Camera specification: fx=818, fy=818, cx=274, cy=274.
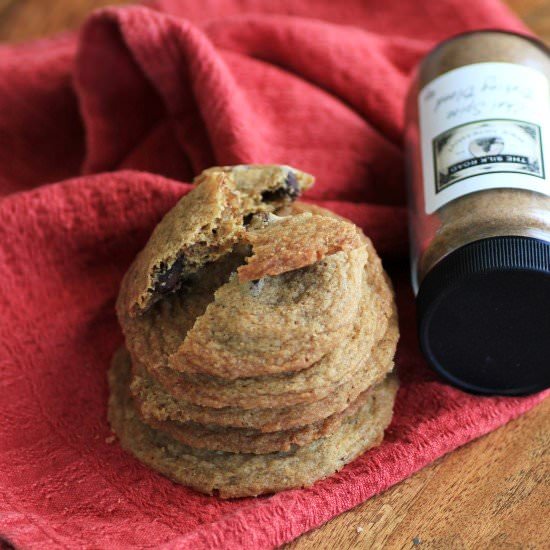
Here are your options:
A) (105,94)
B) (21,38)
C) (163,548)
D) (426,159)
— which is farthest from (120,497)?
(21,38)

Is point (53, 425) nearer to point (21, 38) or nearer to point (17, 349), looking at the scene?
point (17, 349)

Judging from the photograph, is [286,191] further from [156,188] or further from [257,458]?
[257,458]

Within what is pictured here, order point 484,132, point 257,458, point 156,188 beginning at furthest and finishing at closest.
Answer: point 156,188 → point 484,132 → point 257,458

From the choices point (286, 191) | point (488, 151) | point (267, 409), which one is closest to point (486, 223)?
point (488, 151)

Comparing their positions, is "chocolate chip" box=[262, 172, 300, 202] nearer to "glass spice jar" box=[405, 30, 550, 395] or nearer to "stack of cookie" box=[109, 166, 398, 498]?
"stack of cookie" box=[109, 166, 398, 498]

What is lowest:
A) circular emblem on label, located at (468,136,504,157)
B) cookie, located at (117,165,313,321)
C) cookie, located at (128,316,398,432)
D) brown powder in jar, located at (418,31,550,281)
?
cookie, located at (128,316,398,432)

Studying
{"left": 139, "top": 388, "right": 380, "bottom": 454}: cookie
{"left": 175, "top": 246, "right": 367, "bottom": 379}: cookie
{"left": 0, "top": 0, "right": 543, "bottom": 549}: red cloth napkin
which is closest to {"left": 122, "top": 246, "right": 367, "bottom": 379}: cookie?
{"left": 175, "top": 246, "right": 367, "bottom": 379}: cookie

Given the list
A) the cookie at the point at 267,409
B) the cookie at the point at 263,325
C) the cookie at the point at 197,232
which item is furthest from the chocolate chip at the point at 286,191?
the cookie at the point at 267,409
